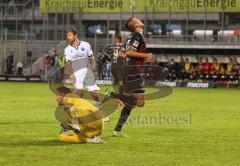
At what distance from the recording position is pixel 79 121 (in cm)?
1274

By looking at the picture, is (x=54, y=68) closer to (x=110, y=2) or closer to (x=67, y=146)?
(x=110, y=2)

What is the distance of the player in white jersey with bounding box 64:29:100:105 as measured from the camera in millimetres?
16891

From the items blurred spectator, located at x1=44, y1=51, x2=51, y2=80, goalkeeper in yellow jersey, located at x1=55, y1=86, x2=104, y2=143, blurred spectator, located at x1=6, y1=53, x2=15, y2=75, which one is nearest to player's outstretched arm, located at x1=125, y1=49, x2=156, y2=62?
goalkeeper in yellow jersey, located at x1=55, y1=86, x2=104, y2=143

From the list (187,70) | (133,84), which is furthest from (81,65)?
(187,70)

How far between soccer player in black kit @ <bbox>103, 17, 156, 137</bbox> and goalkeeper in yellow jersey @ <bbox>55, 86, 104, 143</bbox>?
2.79ft

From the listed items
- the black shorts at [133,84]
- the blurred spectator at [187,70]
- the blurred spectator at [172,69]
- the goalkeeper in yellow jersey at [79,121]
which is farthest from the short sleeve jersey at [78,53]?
the blurred spectator at [187,70]

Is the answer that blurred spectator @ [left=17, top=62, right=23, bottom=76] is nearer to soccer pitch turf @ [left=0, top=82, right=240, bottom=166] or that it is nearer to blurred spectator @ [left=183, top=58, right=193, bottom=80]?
blurred spectator @ [left=183, top=58, right=193, bottom=80]

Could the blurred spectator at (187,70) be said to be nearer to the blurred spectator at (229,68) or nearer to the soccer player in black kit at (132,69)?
the blurred spectator at (229,68)

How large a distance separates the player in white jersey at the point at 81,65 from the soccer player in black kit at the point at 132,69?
2659mm

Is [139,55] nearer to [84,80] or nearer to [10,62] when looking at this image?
[84,80]

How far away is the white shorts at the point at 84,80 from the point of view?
1766cm

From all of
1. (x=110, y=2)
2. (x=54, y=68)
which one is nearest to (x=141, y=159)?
(x=54, y=68)

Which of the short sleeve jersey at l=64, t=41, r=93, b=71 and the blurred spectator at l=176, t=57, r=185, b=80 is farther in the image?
the blurred spectator at l=176, t=57, r=185, b=80

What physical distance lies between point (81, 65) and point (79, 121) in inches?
214
